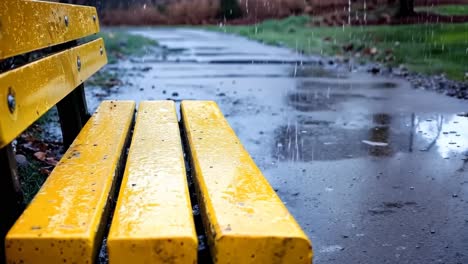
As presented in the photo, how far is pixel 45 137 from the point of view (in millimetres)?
4590

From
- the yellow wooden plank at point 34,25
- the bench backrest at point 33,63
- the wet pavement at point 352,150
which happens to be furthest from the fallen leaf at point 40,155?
the wet pavement at point 352,150

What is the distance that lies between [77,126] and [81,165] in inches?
53.7

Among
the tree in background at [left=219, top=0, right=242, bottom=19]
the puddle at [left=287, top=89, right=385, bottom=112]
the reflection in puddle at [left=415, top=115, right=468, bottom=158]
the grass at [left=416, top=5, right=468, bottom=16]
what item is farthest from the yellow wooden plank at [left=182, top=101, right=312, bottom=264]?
the tree in background at [left=219, top=0, right=242, bottom=19]

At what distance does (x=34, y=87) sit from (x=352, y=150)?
9.22ft

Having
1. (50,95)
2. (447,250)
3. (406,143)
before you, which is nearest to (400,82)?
(406,143)

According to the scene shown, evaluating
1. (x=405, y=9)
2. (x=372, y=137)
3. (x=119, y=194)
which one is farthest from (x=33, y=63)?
(x=405, y=9)

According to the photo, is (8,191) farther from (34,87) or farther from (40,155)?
(40,155)

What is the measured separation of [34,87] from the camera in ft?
6.66

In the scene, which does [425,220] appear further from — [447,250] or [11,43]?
[11,43]

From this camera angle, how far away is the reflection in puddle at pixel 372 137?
4266 millimetres

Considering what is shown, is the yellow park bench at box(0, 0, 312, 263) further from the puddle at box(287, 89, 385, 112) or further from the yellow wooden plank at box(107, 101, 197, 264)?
the puddle at box(287, 89, 385, 112)

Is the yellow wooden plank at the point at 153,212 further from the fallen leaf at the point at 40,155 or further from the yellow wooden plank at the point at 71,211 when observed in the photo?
the fallen leaf at the point at 40,155

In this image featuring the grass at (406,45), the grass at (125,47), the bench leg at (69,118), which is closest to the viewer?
the bench leg at (69,118)

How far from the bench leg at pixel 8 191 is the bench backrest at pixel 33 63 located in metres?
0.09
